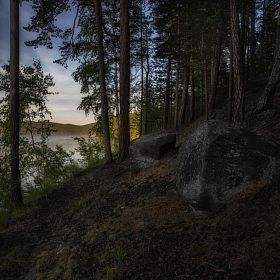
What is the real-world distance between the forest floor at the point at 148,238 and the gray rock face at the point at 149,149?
40 centimetres

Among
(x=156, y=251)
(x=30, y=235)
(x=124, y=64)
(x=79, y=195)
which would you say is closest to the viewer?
(x=156, y=251)

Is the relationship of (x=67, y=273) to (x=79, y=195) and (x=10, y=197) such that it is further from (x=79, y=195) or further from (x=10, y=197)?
(x=10, y=197)

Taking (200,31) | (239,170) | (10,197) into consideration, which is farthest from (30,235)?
(200,31)

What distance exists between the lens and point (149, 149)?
30.4 feet

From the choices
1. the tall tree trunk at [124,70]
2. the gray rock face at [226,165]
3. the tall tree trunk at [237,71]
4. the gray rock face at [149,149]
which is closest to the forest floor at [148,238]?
the gray rock face at [226,165]

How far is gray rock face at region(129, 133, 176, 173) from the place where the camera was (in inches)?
Result: 362

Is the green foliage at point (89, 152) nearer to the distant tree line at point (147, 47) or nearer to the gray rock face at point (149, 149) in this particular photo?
the distant tree line at point (147, 47)

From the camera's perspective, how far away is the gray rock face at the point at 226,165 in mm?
5145

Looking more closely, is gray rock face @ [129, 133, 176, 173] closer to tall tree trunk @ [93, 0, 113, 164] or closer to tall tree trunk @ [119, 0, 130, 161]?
tall tree trunk @ [119, 0, 130, 161]

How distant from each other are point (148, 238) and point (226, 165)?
6.86ft

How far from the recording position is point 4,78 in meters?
14.5

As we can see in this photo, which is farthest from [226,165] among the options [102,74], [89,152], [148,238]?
[89,152]

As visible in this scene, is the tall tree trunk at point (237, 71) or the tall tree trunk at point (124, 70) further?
the tall tree trunk at point (124, 70)

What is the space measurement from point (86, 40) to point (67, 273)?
1192 cm
